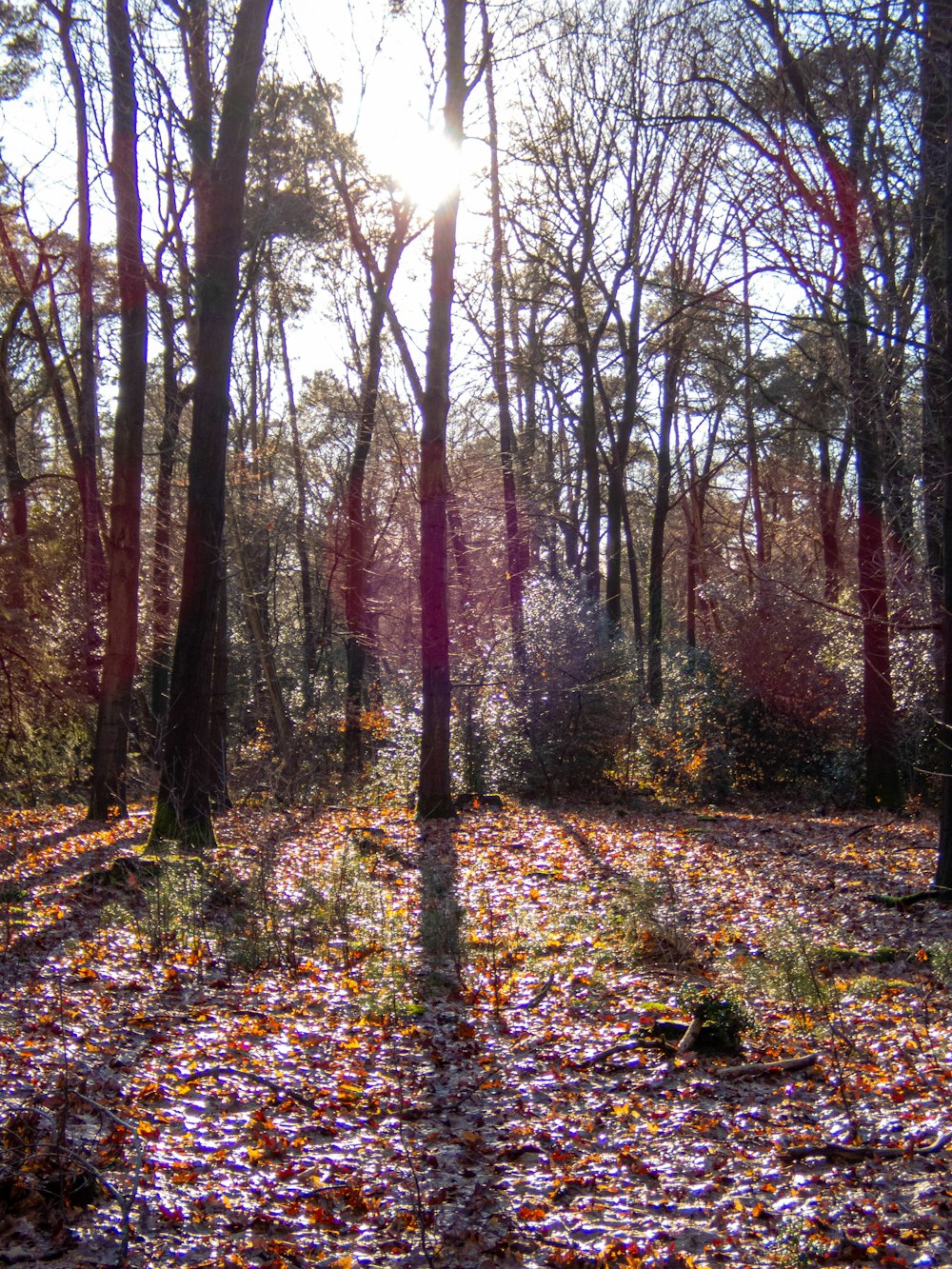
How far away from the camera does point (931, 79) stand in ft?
26.4

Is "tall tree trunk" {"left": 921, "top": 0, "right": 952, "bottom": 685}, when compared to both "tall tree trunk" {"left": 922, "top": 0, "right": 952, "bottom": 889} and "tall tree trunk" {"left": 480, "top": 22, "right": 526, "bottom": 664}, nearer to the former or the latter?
"tall tree trunk" {"left": 922, "top": 0, "right": 952, "bottom": 889}

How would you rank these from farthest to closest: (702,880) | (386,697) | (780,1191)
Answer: (386,697) → (702,880) → (780,1191)

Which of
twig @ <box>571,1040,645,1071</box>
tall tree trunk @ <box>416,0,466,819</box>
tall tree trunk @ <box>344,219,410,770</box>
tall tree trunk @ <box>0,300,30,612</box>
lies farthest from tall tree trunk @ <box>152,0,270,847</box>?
tall tree trunk @ <box>344,219,410,770</box>

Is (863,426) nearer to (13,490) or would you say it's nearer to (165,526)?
(165,526)

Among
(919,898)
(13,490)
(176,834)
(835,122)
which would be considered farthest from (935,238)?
(13,490)

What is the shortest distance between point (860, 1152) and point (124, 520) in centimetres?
1089

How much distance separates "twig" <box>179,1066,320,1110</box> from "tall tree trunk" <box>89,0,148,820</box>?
8.23m

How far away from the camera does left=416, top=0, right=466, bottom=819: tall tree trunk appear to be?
1296cm

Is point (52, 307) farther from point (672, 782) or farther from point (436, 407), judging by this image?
point (672, 782)

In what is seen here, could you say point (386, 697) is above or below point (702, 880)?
above

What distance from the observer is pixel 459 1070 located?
16.6ft

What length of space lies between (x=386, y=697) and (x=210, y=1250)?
16564 mm

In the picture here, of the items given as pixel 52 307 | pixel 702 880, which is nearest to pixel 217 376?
pixel 702 880

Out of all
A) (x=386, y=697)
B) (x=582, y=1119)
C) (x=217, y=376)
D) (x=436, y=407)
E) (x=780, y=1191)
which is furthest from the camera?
(x=386, y=697)
